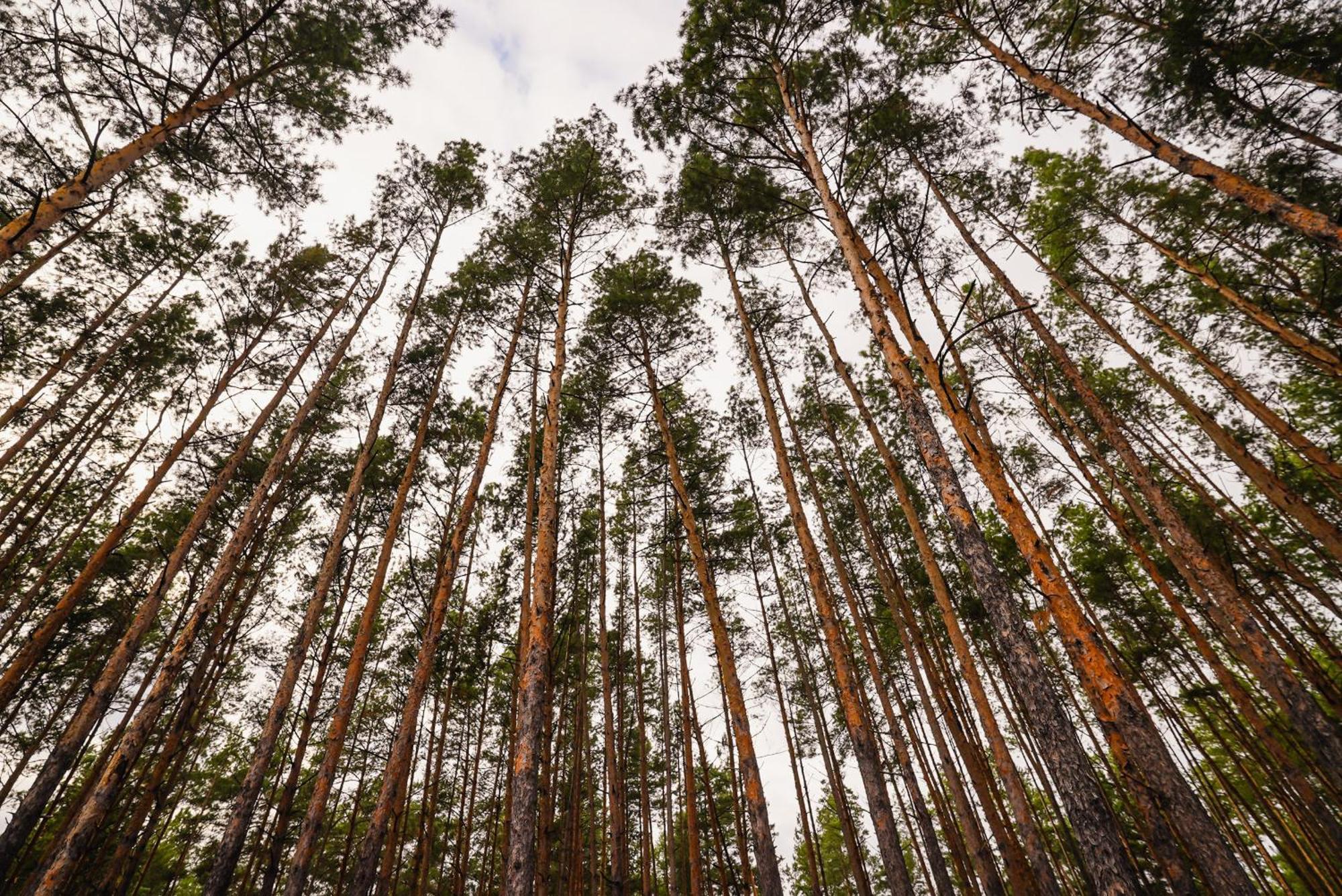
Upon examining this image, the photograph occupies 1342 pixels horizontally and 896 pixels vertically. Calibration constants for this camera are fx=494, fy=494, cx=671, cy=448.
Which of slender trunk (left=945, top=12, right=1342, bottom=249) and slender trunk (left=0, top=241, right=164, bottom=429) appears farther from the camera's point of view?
slender trunk (left=0, top=241, right=164, bottom=429)

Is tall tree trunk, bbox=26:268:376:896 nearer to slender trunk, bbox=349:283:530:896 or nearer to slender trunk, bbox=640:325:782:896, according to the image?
slender trunk, bbox=349:283:530:896

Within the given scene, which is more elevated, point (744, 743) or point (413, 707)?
point (413, 707)

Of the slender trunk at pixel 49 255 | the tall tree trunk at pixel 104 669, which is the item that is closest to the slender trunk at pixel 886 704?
the tall tree trunk at pixel 104 669

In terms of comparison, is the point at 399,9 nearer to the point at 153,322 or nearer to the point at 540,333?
the point at 540,333

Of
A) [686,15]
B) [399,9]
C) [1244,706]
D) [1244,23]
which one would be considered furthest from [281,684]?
[1244,706]

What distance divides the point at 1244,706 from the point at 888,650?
27.1 ft

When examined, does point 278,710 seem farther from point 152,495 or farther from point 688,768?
point 688,768

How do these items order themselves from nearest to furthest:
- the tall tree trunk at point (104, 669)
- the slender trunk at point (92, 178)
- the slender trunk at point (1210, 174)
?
the slender trunk at point (92, 178) < the slender trunk at point (1210, 174) < the tall tree trunk at point (104, 669)

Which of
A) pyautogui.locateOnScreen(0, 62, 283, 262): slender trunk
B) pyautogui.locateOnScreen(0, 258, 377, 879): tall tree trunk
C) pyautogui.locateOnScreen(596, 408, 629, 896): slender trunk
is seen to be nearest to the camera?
pyautogui.locateOnScreen(0, 62, 283, 262): slender trunk

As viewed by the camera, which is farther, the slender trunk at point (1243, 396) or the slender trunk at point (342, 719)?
the slender trunk at point (1243, 396)

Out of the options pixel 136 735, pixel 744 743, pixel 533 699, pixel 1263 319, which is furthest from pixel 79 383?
pixel 1263 319

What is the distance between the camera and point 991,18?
28.7ft

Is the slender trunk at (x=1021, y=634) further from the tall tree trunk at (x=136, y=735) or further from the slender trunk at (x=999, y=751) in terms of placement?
the tall tree trunk at (x=136, y=735)

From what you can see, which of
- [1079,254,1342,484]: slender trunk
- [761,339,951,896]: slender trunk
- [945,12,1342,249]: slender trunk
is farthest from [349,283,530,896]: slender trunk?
[1079,254,1342,484]: slender trunk
